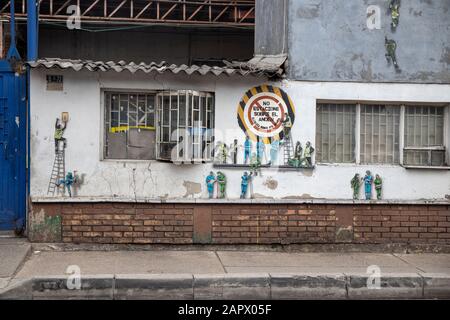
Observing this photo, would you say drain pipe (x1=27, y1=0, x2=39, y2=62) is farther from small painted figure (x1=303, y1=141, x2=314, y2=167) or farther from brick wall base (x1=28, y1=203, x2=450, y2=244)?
small painted figure (x1=303, y1=141, x2=314, y2=167)

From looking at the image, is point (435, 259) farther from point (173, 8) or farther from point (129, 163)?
point (173, 8)

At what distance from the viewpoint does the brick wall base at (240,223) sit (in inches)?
342

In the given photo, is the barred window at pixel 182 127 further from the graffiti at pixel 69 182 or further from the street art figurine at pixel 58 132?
the street art figurine at pixel 58 132

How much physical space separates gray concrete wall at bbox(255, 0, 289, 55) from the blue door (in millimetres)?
3684

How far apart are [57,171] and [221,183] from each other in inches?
96.3

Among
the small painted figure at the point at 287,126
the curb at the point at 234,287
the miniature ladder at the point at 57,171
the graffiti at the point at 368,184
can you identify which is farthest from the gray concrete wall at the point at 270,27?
the curb at the point at 234,287

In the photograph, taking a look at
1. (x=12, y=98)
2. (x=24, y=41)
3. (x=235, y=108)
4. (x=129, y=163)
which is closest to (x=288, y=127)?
(x=235, y=108)

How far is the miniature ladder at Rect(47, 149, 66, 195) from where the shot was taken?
862 centimetres

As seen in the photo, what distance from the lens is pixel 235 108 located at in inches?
353

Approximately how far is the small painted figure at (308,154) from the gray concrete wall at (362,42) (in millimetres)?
1049

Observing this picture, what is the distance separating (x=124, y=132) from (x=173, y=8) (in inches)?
103

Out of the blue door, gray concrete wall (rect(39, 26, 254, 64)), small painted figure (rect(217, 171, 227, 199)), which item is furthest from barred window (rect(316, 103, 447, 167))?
the blue door

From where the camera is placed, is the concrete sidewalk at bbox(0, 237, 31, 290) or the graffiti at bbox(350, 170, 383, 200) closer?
the concrete sidewalk at bbox(0, 237, 31, 290)

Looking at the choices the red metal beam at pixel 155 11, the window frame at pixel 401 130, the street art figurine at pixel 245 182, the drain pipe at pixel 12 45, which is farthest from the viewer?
the red metal beam at pixel 155 11
